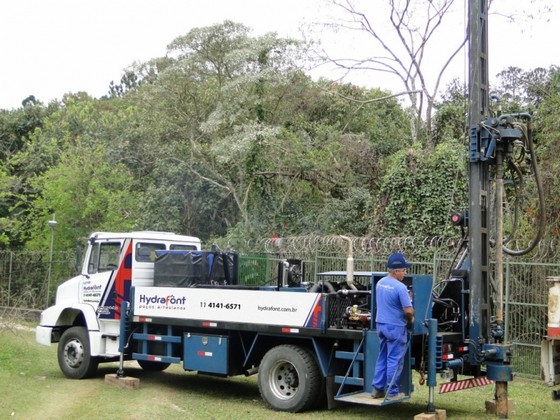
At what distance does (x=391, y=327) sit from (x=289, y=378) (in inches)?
85.4

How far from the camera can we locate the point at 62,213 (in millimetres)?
28094

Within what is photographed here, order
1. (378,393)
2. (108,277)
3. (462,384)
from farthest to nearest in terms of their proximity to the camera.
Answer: (108,277), (462,384), (378,393)

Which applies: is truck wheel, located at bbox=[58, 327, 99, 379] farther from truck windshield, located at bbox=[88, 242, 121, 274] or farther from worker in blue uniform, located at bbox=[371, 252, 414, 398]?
worker in blue uniform, located at bbox=[371, 252, 414, 398]

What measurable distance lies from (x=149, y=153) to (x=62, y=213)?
14.0ft

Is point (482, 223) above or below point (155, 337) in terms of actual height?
above

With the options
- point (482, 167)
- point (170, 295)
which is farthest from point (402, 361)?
point (170, 295)

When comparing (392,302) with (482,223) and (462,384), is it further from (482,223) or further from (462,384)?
(482,223)

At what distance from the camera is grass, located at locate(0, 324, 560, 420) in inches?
408

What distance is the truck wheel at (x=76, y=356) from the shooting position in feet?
43.5

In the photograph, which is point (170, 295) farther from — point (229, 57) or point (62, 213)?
point (62, 213)

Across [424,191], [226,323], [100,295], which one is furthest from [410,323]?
[424,191]

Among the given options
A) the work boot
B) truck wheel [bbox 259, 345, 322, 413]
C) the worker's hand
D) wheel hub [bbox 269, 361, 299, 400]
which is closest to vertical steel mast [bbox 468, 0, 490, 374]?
the worker's hand

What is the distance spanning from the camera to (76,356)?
1341 cm

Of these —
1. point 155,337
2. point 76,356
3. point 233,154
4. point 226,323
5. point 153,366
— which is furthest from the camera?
point 233,154
